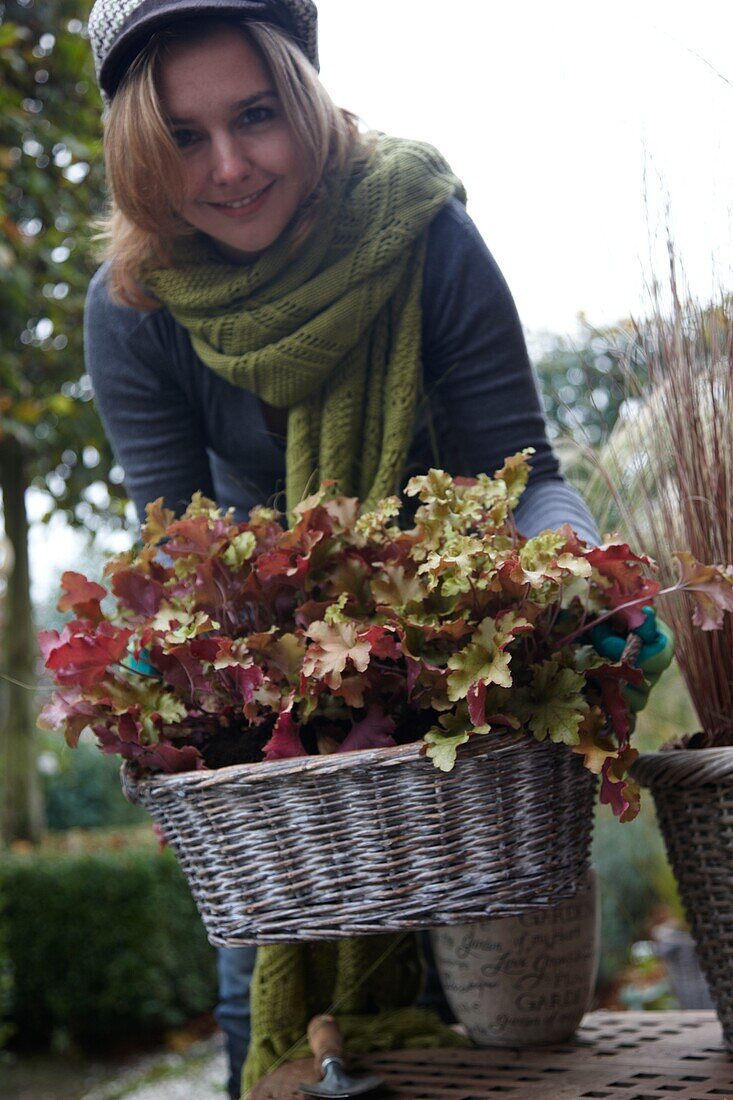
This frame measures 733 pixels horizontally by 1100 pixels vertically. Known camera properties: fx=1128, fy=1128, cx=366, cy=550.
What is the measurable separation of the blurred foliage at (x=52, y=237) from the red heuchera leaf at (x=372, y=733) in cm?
225

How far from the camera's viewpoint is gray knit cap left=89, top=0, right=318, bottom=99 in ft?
3.84

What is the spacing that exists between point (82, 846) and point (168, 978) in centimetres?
63

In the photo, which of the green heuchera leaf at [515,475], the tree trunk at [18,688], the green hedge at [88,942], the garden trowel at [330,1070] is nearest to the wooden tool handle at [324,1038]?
the garden trowel at [330,1070]

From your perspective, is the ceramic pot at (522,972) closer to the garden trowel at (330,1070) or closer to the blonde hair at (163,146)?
the garden trowel at (330,1070)

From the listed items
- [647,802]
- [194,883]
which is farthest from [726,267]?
[647,802]

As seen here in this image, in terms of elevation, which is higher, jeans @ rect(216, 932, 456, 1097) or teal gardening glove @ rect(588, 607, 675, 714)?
teal gardening glove @ rect(588, 607, 675, 714)

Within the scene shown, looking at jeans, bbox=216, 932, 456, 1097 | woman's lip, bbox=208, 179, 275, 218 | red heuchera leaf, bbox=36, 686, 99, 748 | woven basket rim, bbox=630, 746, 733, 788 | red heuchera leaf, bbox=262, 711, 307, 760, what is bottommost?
jeans, bbox=216, 932, 456, 1097

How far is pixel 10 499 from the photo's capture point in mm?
4367

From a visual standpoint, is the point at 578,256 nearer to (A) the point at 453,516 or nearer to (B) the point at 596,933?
(A) the point at 453,516

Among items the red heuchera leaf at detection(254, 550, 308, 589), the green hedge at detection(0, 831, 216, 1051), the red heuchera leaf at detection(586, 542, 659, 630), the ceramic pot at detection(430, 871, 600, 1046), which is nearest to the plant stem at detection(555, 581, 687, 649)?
the red heuchera leaf at detection(586, 542, 659, 630)

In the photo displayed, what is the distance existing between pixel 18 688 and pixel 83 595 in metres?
3.60

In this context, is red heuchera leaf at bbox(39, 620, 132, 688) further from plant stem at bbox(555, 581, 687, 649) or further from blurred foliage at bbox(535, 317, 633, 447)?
blurred foliage at bbox(535, 317, 633, 447)

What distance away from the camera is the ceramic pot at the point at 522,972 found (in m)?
1.14

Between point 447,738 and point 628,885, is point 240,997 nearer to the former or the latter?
point 447,738
